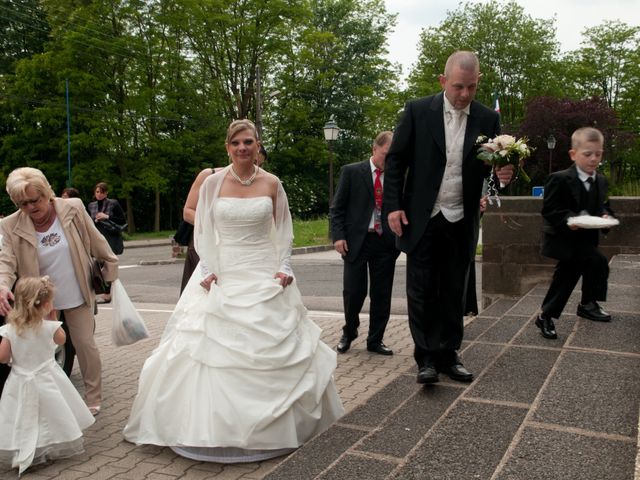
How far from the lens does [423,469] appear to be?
2.96m

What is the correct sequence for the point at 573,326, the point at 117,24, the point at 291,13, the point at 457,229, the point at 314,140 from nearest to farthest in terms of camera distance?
the point at 457,229, the point at 573,326, the point at 117,24, the point at 291,13, the point at 314,140

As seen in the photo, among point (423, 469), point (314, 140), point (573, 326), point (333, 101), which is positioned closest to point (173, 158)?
point (314, 140)

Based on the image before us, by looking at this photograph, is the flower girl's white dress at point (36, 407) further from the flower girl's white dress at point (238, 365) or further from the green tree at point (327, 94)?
the green tree at point (327, 94)

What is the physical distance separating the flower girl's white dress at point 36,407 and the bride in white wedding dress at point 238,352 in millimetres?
445

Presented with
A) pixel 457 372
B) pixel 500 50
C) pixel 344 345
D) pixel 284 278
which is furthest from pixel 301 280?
pixel 500 50

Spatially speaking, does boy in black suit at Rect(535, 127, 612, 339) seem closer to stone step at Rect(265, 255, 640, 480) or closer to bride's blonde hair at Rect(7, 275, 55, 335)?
stone step at Rect(265, 255, 640, 480)

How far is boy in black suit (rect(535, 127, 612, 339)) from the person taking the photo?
18.4 ft

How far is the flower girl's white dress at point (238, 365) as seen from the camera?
13.0 ft

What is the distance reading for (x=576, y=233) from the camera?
5.73m

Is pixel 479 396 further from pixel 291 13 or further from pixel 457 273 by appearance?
pixel 291 13

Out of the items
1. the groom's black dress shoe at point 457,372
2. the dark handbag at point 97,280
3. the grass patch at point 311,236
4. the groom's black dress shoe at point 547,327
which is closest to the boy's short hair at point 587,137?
the groom's black dress shoe at point 547,327

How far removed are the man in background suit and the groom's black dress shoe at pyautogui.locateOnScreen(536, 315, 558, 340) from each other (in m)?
1.39

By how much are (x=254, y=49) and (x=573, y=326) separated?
34103mm

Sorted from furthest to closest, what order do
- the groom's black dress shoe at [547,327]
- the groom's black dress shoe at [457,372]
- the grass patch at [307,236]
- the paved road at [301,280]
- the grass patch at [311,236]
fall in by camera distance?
the grass patch at [307,236], the grass patch at [311,236], the paved road at [301,280], the groom's black dress shoe at [547,327], the groom's black dress shoe at [457,372]
